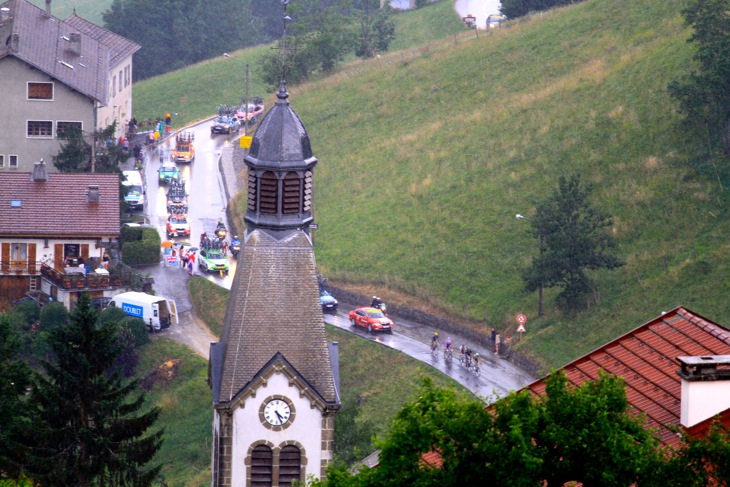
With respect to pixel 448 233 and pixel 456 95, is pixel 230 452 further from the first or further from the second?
pixel 456 95

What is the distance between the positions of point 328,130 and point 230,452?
8005 cm

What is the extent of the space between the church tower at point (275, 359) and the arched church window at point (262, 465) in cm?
3

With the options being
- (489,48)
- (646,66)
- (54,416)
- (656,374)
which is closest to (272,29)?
(489,48)

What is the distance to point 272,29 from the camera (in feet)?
656

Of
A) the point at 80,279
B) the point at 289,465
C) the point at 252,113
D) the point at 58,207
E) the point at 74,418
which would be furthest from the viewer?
the point at 252,113

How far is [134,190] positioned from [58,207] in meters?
17.8

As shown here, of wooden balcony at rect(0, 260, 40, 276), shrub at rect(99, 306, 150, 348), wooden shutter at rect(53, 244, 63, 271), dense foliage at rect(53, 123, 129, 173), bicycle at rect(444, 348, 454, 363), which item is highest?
dense foliage at rect(53, 123, 129, 173)

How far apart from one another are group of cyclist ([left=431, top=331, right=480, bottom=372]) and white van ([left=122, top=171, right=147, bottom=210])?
1266 inches

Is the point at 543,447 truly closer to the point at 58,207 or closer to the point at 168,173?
the point at 58,207

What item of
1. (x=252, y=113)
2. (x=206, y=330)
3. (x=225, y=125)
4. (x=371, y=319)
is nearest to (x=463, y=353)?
(x=371, y=319)

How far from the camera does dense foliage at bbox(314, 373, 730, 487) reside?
32094 mm

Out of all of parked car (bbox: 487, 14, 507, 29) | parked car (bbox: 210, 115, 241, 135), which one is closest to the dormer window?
parked car (bbox: 210, 115, 241, 135)

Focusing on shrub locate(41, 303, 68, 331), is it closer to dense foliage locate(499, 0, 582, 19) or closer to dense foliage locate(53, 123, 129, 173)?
dense foliage locate(53, 123, 129, 173)

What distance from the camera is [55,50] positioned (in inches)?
4582
